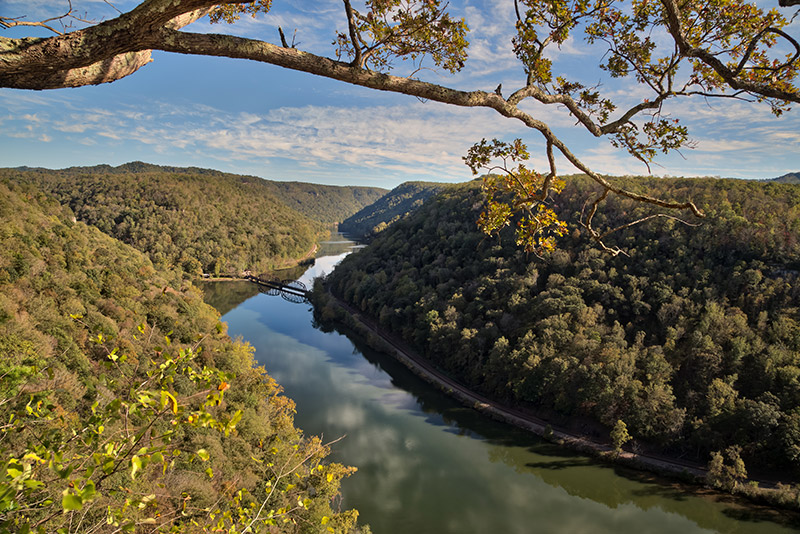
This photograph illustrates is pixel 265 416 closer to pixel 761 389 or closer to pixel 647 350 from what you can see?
pixel 647 350

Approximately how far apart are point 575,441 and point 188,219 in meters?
A: 62.7

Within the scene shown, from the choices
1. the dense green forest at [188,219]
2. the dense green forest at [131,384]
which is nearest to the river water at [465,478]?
the dense green forest at [131,384]

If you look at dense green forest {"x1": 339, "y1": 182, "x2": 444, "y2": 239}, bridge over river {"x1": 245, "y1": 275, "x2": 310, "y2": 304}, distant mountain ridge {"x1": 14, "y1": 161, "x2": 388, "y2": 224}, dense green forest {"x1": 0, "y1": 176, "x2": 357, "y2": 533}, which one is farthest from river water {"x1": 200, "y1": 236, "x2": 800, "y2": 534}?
distant mountain ridge {"x1": 14, "y1": 161, "x2": 388, "y2": 224}

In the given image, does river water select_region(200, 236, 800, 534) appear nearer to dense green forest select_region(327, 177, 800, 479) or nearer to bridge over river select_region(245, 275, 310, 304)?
dense green forest select_region(327, 177, 800, 479)

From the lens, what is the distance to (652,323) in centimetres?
2169

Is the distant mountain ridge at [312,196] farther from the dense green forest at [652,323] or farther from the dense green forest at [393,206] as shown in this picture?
the dense green forest at [652,323]

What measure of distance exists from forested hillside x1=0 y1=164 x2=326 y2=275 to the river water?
112ft

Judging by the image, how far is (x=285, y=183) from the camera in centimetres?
17400

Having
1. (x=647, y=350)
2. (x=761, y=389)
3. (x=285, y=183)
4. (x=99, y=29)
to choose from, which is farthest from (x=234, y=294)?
(x=285, y=183)

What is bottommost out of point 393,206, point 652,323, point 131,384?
point 652,323

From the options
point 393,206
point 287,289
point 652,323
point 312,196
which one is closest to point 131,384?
point 652,323

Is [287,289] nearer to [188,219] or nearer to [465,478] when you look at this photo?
[188,219]

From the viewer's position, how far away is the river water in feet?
43.1

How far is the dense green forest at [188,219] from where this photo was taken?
2127 inches
